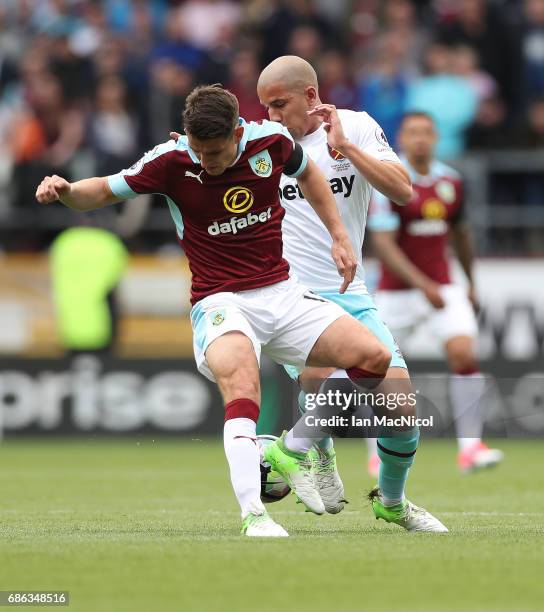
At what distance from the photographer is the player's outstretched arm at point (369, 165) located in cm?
776

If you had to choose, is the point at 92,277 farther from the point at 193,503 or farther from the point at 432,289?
the point at 193,503

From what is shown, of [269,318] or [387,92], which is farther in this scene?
[387,92]

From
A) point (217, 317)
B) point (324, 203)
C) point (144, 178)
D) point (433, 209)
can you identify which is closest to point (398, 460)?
point (217, 317)

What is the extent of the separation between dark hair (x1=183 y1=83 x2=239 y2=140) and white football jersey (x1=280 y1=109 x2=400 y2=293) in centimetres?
127

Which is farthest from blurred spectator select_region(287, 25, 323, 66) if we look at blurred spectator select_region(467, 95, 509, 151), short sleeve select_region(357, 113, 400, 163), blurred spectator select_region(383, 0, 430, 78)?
short sleeve select_region(357, 113, 400, 163)

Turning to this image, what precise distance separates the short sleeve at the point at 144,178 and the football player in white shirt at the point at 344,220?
86 centimetres

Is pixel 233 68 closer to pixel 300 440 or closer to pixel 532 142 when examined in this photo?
pixel 532 142

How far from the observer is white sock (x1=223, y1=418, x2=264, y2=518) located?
23.5ft

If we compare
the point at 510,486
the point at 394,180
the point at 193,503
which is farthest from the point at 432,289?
the point at 394,180

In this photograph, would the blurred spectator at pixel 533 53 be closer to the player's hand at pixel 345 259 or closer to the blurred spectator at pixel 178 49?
the blurred spectator at pixel 178 49

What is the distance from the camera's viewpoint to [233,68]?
17.4 metres

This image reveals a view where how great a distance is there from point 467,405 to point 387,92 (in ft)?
16.6
